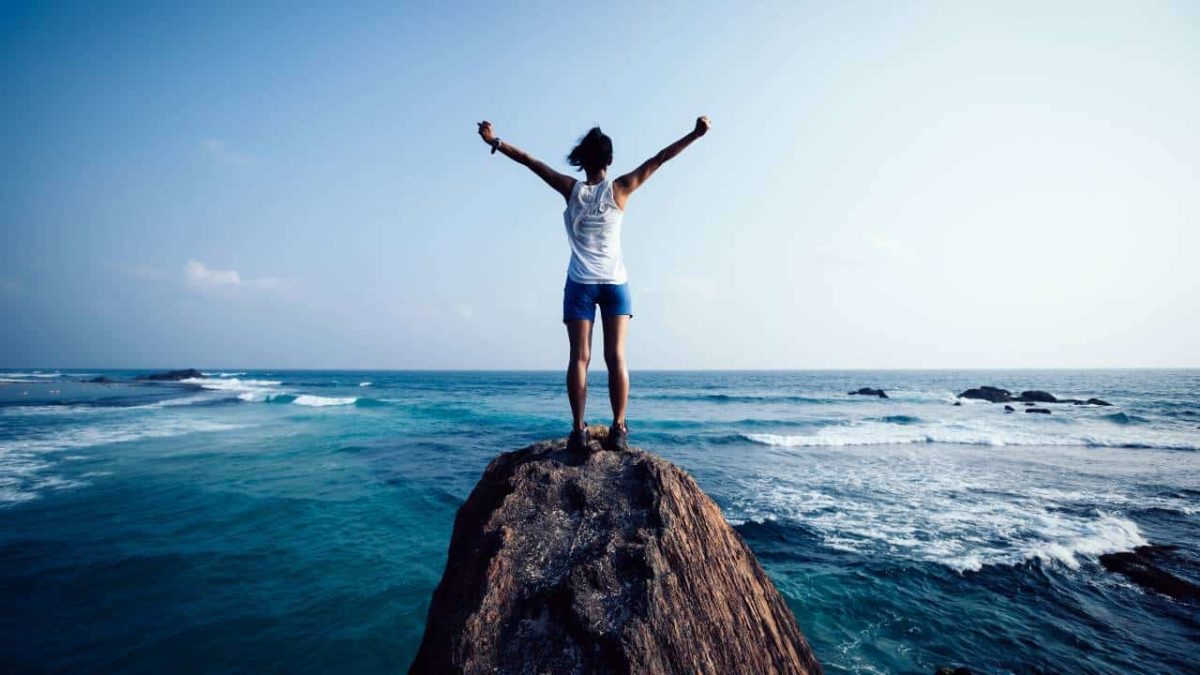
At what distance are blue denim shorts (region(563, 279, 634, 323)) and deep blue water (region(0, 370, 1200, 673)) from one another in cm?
461

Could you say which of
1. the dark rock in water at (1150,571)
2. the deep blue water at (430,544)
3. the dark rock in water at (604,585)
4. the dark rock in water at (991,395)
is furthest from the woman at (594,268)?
the dark rock in water at (991,395)

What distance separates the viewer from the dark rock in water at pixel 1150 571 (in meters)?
6.82

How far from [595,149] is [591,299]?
119 centimetres

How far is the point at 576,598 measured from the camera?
2568mm

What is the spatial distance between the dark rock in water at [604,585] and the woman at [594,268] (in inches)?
23.1

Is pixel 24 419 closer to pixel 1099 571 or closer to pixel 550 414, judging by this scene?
pixel 550 414

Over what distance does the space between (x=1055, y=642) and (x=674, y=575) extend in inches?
242

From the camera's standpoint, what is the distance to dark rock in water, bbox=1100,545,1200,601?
22.4 ft

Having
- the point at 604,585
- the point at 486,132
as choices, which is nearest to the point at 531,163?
the point at 486,132

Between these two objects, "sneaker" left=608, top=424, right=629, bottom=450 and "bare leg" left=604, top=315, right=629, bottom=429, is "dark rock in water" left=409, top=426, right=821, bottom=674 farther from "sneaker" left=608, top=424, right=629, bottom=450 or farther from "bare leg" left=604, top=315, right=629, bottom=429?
"bare leg" left=604, top=315, right=629, bottom=429

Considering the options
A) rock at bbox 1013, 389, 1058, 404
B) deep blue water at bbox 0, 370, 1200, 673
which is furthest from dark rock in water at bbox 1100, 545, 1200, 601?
rock at bbox 1013, 389, 1058, 404

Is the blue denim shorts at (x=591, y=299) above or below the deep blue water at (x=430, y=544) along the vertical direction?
above

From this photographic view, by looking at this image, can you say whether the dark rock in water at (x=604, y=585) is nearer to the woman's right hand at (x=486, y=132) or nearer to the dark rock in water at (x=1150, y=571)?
the woman's right hand at (x=486, y=132)

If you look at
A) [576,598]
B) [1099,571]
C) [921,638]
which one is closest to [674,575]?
[576,598]
